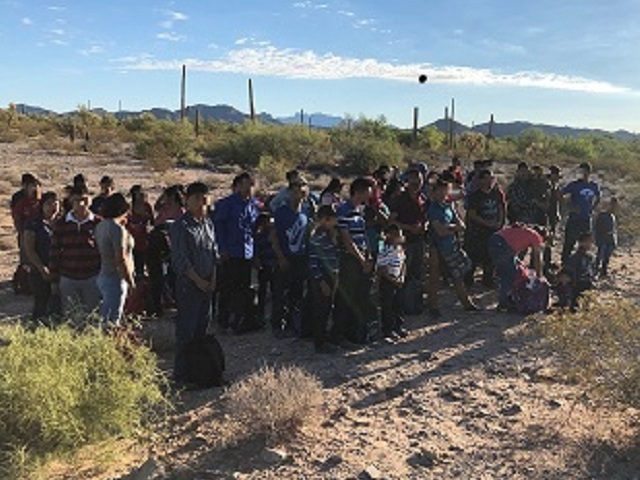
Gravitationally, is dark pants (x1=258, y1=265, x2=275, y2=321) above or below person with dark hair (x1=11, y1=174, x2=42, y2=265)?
below

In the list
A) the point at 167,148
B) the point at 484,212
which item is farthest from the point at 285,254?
the point at 167,148

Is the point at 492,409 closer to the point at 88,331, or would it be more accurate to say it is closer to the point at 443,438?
the point at 443,438

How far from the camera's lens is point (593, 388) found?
522 cm

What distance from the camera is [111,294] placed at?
21.2 ft

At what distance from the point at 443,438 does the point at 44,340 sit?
300 cm

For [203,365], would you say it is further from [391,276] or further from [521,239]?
[521,239]

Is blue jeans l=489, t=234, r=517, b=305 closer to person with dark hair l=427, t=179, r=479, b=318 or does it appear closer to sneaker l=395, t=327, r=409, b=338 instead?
person with dark hair l=427, t=179, r=479, b=318

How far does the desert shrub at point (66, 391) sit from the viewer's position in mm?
4656

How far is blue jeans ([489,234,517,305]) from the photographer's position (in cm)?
871

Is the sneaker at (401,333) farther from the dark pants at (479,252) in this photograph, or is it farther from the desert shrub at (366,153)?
the desert shrub at (366,153)

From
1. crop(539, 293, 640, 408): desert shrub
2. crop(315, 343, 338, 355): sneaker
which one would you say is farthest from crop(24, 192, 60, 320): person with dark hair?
crop(539, 293, 640, 408): desert shrub

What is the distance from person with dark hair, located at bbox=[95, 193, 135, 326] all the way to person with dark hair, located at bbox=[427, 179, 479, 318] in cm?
367

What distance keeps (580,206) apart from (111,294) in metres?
7.23

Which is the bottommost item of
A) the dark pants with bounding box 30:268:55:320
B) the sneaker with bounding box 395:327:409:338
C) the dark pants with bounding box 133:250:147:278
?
the sneaker with bounding box 395:327:409:338
